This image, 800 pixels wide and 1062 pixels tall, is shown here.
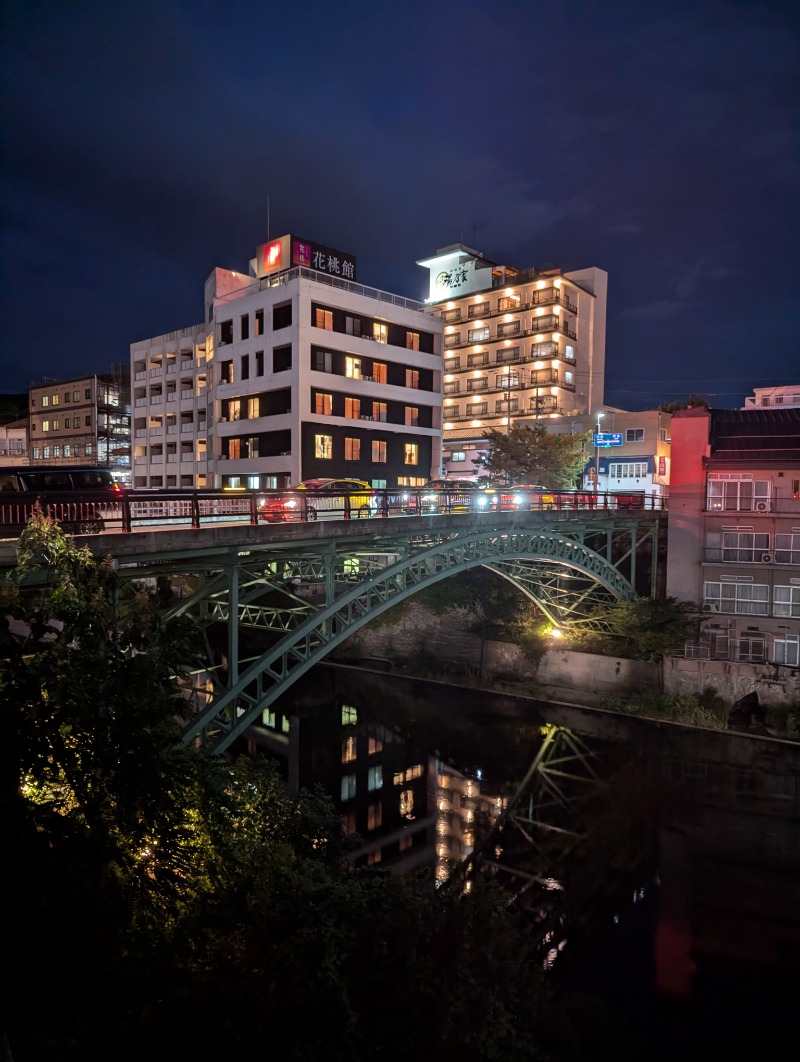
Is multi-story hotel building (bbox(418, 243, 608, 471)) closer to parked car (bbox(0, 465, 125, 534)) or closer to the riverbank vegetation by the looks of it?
parked car (bbox(0, 465, 125, 534))

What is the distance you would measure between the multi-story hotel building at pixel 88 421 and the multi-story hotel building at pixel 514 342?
33553mm

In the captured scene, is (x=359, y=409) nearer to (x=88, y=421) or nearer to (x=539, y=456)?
(x=539, y=456)

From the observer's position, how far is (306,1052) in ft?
23.0

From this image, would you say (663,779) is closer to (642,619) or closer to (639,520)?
(642,619)

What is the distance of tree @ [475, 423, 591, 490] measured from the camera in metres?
A: 47.1

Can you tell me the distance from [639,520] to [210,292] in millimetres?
37123

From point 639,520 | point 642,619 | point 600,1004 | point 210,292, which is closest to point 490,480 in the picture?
point 639,520

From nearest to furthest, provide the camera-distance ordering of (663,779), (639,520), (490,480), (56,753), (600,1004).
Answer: (56,753) → (600,1004) → (663,779) → (639,520) → (490,480)

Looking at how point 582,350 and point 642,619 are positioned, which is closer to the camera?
point 642,619

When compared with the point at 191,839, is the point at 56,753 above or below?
above

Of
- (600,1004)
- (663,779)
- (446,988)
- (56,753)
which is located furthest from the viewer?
(663,779)

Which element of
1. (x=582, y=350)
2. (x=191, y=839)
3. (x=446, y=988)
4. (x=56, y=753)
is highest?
(x=582, y=350)

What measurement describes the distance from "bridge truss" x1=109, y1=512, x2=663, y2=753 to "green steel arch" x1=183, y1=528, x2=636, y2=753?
4 centimetres

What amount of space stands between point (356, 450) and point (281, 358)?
7.52m
